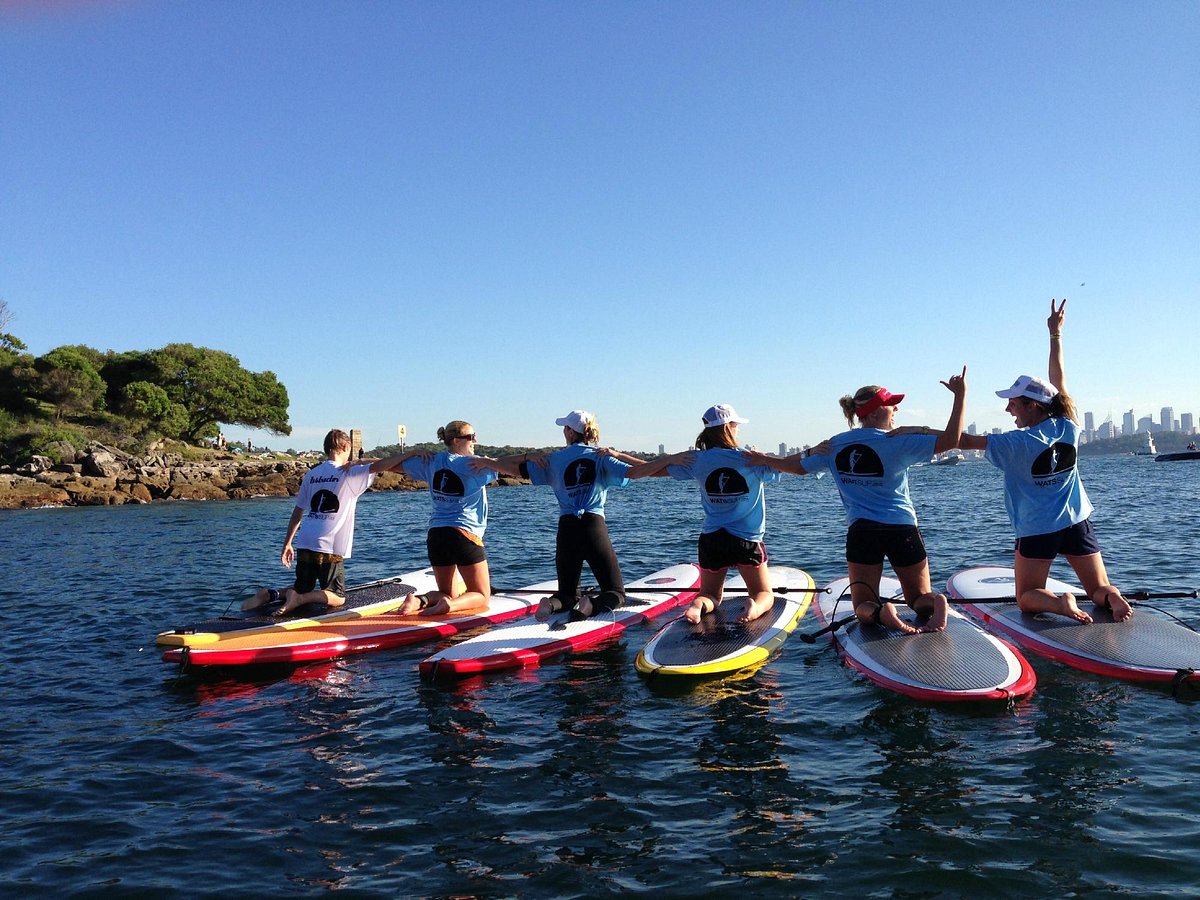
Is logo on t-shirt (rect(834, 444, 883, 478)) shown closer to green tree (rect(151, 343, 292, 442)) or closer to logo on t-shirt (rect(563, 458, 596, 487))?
logo on t-shirt (rect(563, 458, 596, 487))

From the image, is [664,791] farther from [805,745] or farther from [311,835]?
[311,835]

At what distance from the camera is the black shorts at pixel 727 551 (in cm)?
905

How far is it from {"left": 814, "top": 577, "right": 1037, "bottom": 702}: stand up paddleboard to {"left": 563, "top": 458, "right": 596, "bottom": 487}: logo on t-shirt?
3298mm

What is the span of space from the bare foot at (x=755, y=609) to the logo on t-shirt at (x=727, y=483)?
138 cm

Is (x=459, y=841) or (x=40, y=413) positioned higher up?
(x=40, y=413)

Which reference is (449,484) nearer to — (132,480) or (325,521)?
(325,521)

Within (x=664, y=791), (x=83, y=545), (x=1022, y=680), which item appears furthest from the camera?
(x=83, y=545)

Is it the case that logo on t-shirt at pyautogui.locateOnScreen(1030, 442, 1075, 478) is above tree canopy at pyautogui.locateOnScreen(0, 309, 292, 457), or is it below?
below

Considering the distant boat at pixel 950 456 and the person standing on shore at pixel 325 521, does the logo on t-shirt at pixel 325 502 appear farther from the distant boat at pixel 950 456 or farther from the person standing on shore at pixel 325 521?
the distant boat at pixel 950 456

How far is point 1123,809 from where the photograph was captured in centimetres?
502

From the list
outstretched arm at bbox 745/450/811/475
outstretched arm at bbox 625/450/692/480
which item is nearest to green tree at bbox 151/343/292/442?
outstretched arm at bbox 625/450/692/480

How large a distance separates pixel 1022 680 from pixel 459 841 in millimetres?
4867

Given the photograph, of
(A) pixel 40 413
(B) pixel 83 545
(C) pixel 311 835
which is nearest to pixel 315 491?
(C) pixel 311 835

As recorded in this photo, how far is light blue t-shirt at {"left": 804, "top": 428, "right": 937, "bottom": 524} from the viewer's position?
791 centimetres
